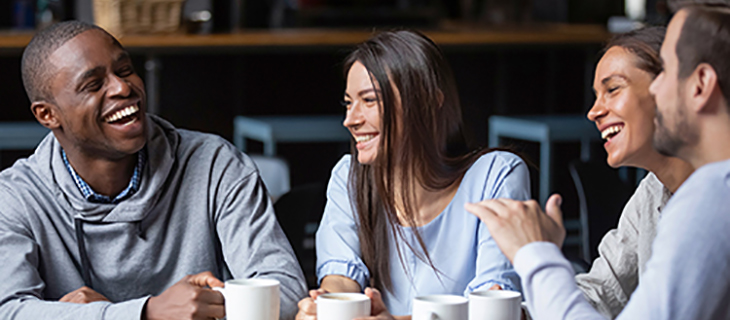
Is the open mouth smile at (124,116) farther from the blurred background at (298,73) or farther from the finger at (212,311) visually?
the blurred background at (298,73)

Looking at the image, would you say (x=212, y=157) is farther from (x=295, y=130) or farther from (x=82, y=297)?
(x=295, y=130)

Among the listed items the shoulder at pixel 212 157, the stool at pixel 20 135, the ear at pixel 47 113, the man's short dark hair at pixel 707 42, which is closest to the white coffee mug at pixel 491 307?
the man's short dark hair at pixel 707 42

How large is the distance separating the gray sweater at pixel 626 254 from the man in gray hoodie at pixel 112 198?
544 millimetres

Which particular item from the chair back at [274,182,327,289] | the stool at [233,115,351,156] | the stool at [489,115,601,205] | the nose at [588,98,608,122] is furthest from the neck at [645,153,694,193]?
the stool at [233,115,351,156]

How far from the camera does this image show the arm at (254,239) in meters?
1.59

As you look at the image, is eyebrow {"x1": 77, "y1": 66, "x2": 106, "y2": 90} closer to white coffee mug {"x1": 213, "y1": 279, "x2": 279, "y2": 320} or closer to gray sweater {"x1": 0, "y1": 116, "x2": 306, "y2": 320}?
gray sweater {"x1": 0, "y1": 116, "x2": 306, "y2": 320}

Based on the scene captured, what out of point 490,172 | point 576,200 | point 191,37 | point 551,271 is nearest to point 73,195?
point 490,172

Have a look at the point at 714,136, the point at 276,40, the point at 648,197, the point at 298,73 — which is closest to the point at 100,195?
the point at 648,197

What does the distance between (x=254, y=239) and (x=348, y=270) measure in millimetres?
191

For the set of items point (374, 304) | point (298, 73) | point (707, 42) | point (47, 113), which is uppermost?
point (707, 42)

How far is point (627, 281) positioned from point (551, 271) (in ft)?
1.99

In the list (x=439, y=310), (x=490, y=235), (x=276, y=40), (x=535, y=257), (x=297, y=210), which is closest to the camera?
(x=535, y=257)

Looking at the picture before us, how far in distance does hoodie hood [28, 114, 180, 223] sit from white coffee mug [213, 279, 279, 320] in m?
0.45

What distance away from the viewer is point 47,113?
1.67 metres
